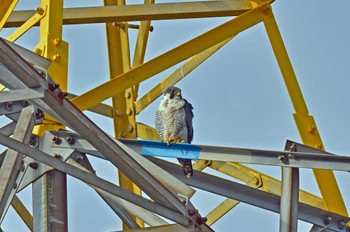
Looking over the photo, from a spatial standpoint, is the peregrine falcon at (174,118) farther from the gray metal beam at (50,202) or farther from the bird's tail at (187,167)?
the gray metal beam at (50,202)

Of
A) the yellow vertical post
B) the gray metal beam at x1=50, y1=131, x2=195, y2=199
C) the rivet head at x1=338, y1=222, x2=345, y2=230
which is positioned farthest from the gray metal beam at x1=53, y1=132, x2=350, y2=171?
the yellow vertical post

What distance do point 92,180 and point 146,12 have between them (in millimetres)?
2693

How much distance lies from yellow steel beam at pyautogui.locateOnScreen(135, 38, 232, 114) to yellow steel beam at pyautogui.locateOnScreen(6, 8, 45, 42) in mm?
1932

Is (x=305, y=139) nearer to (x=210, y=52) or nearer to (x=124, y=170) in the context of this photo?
(x=210, y=52)

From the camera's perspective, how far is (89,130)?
768cm

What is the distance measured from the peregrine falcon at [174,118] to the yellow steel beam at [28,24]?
2.22 m

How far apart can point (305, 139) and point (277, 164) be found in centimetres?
150

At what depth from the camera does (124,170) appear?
25.6 feet

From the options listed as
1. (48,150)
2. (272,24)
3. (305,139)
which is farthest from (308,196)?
(48,150)

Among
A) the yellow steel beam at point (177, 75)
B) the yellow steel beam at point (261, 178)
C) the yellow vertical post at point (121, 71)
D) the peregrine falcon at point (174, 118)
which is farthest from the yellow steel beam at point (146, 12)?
the yellow steel beam at point (261, 178)

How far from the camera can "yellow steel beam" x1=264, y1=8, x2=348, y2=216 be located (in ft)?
32.2

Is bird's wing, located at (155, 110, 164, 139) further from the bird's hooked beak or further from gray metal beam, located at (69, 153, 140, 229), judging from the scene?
gray metal beam, located at (69, 153, 140, 229)

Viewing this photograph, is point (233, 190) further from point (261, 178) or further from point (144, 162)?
point (261, 178)

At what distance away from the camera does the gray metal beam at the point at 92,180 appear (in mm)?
7370
